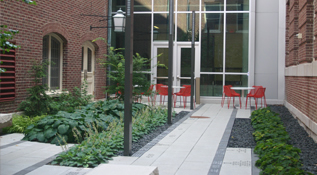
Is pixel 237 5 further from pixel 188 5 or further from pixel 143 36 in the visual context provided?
pixel 143 36

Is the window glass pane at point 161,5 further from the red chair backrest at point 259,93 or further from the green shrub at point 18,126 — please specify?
the green shrub at point 18,126

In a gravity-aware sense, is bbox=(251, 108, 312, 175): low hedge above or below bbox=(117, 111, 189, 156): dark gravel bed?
above

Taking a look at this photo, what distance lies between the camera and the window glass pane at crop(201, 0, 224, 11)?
56.3ft

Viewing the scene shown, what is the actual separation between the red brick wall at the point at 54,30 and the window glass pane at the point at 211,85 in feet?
14.2

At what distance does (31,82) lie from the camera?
418 inches

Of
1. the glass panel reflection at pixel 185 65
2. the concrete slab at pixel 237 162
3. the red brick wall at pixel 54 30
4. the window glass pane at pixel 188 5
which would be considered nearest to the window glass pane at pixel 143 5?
A: the window glass pane at pixel 188 5

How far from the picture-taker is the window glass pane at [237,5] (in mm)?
16844

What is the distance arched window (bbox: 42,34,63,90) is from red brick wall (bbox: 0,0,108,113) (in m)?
0.17

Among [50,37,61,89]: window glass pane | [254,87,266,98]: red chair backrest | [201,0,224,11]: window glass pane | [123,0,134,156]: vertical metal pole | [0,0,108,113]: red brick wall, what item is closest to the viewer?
[123,0,134,156]: vertical metal pole

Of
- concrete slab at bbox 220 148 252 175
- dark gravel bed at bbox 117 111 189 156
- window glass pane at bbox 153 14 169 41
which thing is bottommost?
concrete slab at bbox 220 148 252 175

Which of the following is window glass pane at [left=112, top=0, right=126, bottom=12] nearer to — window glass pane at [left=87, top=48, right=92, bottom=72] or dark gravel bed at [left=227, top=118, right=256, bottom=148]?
window glass pane at [left=87, top=48, right=92, bottom=72]

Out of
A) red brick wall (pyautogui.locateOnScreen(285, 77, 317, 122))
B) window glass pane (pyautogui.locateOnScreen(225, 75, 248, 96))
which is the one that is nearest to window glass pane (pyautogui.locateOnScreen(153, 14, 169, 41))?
window glass pane (pyautogui.locateOnScreen(225, 75, 248, 96))

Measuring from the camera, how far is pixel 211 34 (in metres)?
17.1

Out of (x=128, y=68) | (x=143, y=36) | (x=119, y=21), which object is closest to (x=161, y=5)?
(x=143, y=36)
